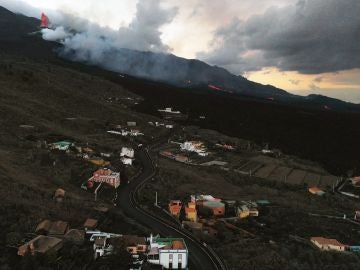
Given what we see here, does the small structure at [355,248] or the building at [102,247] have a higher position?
the small structure at [355,248]

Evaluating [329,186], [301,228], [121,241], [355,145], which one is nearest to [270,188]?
[329,186]

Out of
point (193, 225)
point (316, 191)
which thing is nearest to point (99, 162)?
point (193, 225)

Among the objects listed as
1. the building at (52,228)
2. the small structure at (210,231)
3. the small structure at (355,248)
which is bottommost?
the small structure at (210,231)

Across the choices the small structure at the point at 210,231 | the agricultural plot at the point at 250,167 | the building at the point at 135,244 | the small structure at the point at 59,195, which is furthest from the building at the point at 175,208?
the agricultural plot at the point at 250,167

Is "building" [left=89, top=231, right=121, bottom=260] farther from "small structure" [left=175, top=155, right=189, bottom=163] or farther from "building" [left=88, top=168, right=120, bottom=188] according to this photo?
"small structure" [left=175, top=155, right=189, bottom=163]

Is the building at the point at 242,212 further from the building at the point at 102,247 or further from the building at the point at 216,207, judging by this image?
the building at the point at 102,247

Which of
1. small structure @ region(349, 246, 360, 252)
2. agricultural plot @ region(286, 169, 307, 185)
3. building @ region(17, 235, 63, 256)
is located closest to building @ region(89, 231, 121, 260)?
building @ region(17, 235, 63, 256)
